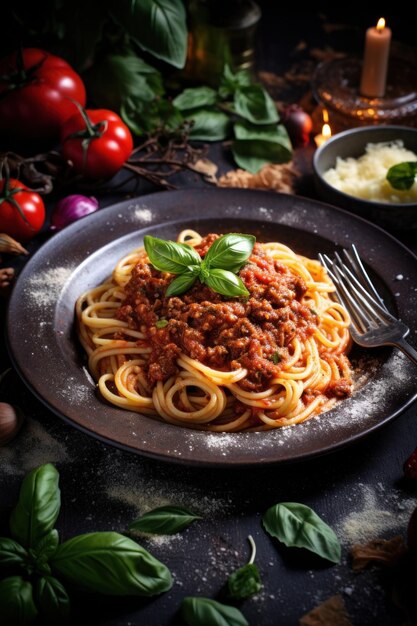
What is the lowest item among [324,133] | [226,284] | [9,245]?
[9,245]

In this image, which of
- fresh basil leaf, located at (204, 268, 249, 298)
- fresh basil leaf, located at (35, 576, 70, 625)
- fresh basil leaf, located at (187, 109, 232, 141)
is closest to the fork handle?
fresh basil leaf, located at (204, 268, 249, 298)

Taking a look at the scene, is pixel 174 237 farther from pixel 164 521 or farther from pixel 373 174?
pixel 164 521

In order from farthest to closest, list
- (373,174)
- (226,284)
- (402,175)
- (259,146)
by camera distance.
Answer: (259,146) < (373,174) < (402,175) < (226,284)

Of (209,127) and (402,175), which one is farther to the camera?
(209,127)

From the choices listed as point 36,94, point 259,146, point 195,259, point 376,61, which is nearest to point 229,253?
point 195,259

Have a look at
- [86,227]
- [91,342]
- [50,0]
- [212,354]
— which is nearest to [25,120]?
[50,0]

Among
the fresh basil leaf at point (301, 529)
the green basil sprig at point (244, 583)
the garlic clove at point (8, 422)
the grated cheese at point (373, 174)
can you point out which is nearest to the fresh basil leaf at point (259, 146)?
the grated cheese at point (373, 174)

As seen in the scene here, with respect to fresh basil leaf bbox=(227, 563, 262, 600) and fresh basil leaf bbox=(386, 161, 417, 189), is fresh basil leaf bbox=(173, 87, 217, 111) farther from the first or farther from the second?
fresh basil leaf bbox=(227, 563, 262, 600)
